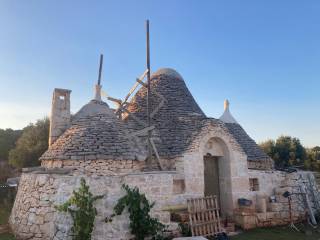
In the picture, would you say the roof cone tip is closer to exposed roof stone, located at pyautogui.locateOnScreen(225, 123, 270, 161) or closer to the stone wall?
exposed roof stone, located at pyautogui.locateOnScreen(225, 123, 270, 161)

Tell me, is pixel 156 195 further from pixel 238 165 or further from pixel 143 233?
pixel 238 165

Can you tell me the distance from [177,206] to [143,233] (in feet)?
6.26

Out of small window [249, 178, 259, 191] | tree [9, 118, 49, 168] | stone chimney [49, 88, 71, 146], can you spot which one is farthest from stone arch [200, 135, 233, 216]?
tree [9, 118, 49, 168]

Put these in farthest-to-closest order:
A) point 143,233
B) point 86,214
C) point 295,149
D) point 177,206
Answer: point 295,149, point 177,206, point 143,233, point 86,214

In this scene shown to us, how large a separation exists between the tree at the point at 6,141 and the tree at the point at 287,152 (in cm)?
2383

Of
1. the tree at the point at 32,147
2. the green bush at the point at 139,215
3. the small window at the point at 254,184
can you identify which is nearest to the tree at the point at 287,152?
the small window at the point at 254,184

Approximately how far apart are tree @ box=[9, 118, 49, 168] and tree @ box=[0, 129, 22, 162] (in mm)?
6246

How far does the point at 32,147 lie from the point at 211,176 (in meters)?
11.2

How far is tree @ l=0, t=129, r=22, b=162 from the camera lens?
21.9 metres

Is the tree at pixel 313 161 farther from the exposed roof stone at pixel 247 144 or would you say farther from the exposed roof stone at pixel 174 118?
the exposed roof stone at pixel 174 118

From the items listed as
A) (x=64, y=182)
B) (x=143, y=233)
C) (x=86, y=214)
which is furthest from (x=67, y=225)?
(x=143, y=233)

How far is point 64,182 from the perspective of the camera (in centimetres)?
695

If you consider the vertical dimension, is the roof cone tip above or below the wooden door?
above

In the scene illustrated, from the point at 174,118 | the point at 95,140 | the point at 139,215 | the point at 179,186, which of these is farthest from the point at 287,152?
the point at 139,215
